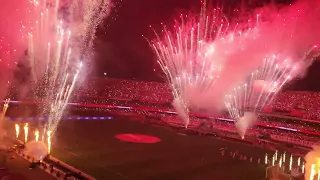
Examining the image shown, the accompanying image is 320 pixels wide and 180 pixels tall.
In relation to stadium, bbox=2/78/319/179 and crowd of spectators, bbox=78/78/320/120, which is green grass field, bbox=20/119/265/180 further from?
crowd of spectators, bbox=78/78/320/120

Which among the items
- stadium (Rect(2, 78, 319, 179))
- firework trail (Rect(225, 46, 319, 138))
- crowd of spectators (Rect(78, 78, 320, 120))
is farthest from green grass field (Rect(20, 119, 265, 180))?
crowd of spectators (Rect(78, 78, 320, 120))

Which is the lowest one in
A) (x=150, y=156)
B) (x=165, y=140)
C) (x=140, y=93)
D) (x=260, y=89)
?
(x=150, y=156)

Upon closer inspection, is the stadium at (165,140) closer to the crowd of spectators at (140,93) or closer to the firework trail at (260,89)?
the crowd of spectators at (140,93)

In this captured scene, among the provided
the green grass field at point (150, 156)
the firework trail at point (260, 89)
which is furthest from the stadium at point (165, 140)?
the firework trail at point (260, 89)

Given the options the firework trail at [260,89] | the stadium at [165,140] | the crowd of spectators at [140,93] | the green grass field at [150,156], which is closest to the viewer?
the green grass field at [150,156]

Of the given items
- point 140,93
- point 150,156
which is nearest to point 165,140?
point 150,156

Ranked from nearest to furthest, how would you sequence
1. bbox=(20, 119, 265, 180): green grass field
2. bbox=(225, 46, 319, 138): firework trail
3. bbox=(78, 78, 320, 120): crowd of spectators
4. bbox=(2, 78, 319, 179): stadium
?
bbox=(20, 119, 265, 180): green grass field → bbox=(2, 78, 319, 179): stadium → bbox=(225, 46, 319, 138): firework trail → bbox=(78, 78, 320, 120): crowd of spectators

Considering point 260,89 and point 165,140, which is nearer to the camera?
point 165,140

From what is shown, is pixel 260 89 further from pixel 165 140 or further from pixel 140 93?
pixel 140 93
